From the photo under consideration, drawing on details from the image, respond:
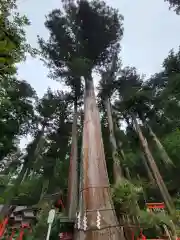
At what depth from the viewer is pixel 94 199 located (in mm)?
5090

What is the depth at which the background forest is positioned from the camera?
11113 millimetres

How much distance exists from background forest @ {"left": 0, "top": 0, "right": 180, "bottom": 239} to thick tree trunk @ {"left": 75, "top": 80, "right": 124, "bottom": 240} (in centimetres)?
314

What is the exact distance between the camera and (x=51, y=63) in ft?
40.7

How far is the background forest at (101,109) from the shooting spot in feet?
36.5

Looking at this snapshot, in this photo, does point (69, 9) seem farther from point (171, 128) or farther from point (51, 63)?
point (171, 128)

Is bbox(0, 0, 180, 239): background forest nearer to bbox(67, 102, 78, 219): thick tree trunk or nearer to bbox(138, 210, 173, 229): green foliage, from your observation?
bbox(67, 102, 78, 219): thick tree trunk

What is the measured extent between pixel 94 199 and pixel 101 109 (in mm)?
10205

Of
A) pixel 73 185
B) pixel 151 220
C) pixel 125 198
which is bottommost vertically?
pixel 151 220

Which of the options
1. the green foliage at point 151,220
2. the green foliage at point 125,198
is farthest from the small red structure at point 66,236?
the green foliage at point 151,220

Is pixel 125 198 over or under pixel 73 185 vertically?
under

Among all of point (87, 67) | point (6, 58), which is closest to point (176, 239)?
point (6, 58)

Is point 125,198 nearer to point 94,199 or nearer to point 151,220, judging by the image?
point 151,220

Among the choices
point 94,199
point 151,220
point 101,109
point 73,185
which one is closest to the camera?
point 94,199

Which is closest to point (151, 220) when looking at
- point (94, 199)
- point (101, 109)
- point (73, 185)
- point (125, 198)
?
point (125, 198)
